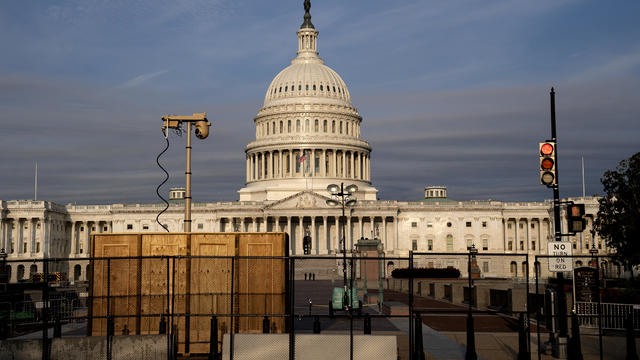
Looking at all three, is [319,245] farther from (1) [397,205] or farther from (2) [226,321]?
(2) [226,321]

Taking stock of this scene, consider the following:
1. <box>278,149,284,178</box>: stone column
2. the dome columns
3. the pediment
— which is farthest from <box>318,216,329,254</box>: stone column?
<box>278,149,284,178</box>: stone column

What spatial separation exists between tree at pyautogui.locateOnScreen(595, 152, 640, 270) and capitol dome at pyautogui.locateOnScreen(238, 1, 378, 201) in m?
94.9

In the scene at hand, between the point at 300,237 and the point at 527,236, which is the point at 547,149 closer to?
the point at 300,237

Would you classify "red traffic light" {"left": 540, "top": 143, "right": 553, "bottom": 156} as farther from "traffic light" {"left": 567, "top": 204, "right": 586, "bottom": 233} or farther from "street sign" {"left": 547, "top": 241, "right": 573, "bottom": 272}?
"street sign" {"left": 547, "top": 241, "right": 573, "bottom": 272}

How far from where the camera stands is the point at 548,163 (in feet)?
77.5

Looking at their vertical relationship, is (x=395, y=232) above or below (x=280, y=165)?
below

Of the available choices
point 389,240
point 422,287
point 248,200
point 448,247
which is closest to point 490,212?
point 448,247

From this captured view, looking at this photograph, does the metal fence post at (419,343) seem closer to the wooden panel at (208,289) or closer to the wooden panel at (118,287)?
the wooden panel at (208,289)

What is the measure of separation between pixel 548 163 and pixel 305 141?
117778mm

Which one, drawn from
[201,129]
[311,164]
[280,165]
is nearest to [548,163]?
[201,129]

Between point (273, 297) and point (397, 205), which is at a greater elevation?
point (397, 205)

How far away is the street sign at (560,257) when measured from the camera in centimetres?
2358

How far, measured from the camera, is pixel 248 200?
14162cm

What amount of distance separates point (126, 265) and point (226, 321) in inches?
152
